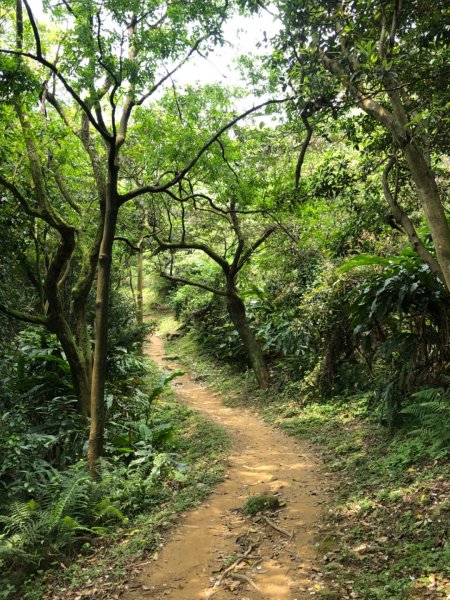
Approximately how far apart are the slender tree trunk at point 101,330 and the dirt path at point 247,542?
190cm

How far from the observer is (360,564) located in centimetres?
361

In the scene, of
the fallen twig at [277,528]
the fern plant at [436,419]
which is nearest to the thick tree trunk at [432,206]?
the fern plant at [436,419]

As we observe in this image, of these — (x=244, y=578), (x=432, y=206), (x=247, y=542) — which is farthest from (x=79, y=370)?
(x=432, y=206)

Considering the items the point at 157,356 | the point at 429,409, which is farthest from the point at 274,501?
the point at 157,356

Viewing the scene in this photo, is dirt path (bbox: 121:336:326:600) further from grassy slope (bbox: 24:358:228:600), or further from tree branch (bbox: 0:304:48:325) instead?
tree branch (bbox: 0:304:48:325)

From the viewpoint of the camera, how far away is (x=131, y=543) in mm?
4777

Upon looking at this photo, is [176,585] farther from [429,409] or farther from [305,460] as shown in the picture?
[429,409]

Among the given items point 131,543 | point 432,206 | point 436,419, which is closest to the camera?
point 432,206

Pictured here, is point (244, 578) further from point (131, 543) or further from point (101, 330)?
point (101, 330)

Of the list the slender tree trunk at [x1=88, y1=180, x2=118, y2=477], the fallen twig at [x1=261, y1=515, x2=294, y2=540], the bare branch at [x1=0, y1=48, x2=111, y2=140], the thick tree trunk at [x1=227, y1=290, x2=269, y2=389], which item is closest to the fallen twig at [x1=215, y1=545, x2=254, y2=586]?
the fallen twig at [x1=261, y1=515, x2=294, y2=540]

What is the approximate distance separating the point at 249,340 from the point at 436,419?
7.02 metres

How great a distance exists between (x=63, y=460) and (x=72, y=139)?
6179mm

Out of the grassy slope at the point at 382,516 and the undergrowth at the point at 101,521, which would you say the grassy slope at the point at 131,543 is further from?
the grassy slope at the point at 382,516

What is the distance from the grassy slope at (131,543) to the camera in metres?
4.23
